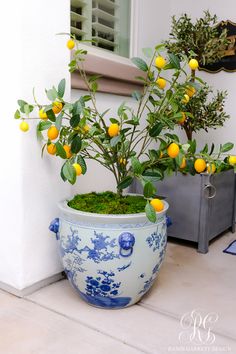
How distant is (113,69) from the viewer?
1750 mm

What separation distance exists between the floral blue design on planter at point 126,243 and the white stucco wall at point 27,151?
370 mm

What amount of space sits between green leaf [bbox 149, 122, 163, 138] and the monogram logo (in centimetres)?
60

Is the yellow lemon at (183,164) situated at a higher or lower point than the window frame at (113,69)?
lower

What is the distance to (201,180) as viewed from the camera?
68.9 inches

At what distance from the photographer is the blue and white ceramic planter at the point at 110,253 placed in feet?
3.66

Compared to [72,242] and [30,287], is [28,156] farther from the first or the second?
[30,287]

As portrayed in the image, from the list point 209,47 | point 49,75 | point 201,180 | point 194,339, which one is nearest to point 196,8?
point 209,47

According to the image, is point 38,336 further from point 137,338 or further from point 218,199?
point 218,199

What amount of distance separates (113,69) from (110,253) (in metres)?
0.99

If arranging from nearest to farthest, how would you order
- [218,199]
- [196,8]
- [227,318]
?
[227,318] < [218,199] < [196,8]

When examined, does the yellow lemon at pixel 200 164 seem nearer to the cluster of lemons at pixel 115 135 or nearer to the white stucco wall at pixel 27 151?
the cluster of lemons at pixel 115 135

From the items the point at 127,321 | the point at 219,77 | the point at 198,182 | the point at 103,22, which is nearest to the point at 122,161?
the point at 127,321

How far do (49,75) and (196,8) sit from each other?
4.51 ft

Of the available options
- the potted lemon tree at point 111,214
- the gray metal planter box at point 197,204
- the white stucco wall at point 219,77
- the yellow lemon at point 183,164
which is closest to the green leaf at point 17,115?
the potted lemon tree at point 111,214
